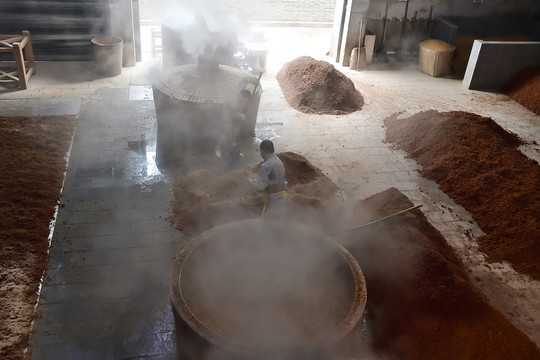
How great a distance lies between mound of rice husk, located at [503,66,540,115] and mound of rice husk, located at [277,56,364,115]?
417 centimetres

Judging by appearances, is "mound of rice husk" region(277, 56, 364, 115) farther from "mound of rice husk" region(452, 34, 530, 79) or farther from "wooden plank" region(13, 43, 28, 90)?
"wooden plank" region(13, 43, 28, 90)

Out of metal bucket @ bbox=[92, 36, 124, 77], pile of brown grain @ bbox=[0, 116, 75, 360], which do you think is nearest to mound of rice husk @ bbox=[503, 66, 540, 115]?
metal bucket @ bbox=[92, 36, 124, 77]

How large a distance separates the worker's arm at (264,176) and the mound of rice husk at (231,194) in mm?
388

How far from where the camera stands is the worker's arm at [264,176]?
5.67 meters

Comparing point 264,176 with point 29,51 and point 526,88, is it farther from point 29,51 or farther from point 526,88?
point 526,88

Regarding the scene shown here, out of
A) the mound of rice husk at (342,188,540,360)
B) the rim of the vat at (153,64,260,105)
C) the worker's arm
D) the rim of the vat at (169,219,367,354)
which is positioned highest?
the rim of the vat at (153,64,260,105)

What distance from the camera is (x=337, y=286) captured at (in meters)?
4.82

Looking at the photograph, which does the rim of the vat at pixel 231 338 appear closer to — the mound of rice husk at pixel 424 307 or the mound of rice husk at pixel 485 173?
the mound of rice husk at pixel 424 307

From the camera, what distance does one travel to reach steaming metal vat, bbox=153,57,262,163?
7.84m

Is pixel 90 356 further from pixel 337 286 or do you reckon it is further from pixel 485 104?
pixel 485 104

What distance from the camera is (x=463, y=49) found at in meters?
13.4

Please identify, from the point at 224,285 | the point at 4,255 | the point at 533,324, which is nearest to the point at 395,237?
the point at 533,324

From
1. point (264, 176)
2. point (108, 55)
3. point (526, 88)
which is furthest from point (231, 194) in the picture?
point (526, 88)

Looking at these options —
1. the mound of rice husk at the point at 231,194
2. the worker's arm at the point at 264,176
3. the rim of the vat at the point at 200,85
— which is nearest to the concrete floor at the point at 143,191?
the mound of rice husk at the point at 231,194
